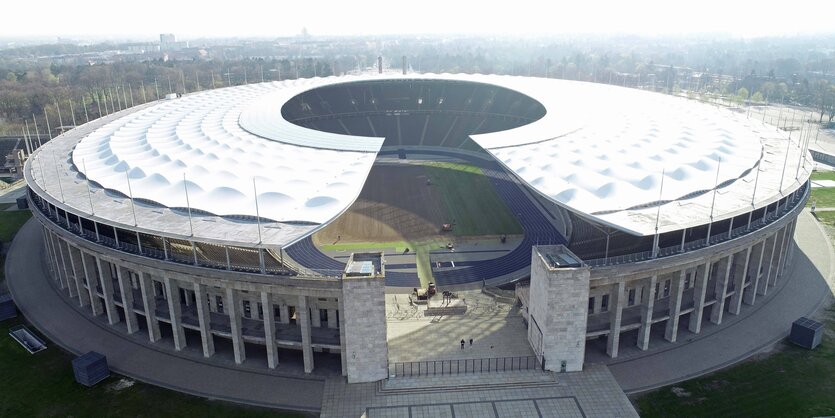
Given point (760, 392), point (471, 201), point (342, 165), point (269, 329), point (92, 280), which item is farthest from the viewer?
point (471, 201)

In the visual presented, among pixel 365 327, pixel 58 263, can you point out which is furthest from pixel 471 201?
pixel 58 263

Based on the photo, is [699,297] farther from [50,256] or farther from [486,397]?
[50,256]

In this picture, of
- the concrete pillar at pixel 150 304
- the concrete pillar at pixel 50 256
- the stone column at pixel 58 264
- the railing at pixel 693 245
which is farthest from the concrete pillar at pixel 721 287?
the concrete pillar at pixel 50 256

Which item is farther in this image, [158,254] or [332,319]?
[158,254]

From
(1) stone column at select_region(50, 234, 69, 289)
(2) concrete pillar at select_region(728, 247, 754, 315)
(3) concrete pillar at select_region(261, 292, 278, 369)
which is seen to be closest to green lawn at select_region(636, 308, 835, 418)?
(2) concrete pillar at select_region(728, 247, 754, 315)

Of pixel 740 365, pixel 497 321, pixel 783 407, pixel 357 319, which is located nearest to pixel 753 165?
pixel 740 365

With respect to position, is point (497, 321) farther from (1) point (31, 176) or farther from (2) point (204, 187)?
(1) point (31, 176)

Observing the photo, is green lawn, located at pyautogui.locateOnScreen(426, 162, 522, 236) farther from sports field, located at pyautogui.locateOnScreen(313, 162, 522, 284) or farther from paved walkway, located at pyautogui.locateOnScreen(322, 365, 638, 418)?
paved walkway, located at pyautogui.locateOnScreen(322, 365, 638, 418)
